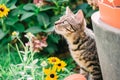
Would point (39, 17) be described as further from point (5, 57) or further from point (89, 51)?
point (89, 51)

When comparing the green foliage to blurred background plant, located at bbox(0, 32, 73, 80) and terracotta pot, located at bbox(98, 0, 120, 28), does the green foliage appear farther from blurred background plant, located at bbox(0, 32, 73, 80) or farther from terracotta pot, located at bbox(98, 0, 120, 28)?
terracotta pot, located at bbox(98, 0, 120, 28)

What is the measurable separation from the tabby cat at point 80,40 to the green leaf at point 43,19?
104cm

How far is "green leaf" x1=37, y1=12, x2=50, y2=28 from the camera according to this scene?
4.30 meters

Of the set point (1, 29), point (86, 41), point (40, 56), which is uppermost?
point (86, 41)

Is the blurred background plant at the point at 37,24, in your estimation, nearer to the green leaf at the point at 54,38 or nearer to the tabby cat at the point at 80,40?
the green leaf at the point at 54,38

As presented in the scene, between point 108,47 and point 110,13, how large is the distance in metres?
0.24

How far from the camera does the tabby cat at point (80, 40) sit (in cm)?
319

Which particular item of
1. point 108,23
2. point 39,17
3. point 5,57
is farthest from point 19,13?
point 108,23

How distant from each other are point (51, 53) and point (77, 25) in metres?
1.19

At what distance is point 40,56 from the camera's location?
4.31m

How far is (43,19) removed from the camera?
4340 millimetres

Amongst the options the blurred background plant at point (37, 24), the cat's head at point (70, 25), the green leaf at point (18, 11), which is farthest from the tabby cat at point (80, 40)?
the green leaf at point (18, 11)

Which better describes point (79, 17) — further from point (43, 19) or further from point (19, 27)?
point (19, 27)

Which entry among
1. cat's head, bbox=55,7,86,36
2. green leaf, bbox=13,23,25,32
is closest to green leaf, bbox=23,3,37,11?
green leaf, bbox=13,23,25,32
